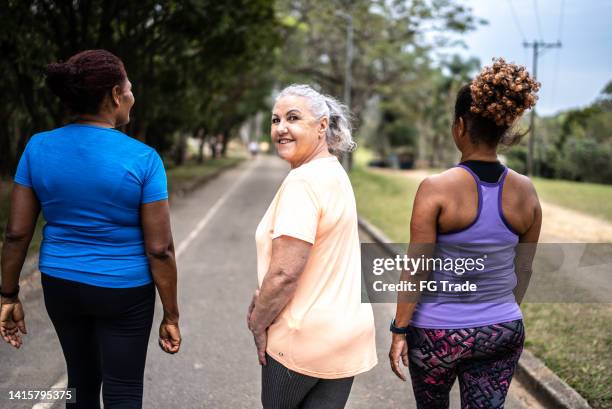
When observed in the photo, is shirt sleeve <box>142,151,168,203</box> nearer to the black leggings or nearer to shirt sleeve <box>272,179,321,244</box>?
the black leggings

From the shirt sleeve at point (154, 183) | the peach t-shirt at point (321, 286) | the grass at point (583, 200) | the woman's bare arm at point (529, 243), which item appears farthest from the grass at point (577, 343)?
the grass at point (583, 200)

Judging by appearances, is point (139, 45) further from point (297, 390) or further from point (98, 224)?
point (297, 390)

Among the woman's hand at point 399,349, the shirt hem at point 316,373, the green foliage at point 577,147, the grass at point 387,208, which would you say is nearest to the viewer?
the shirt hem at point 316,373

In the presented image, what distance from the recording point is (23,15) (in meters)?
10.3

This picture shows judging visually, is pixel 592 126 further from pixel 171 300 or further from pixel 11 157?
pixel 171 300

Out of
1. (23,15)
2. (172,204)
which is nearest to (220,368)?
(23,15)

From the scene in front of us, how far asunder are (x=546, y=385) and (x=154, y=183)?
3.15 metres

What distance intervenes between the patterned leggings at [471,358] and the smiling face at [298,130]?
833 millimetres

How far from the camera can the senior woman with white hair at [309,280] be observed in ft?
6.76

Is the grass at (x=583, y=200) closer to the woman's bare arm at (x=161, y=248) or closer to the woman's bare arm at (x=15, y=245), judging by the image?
the woman's bare arm at (x=161, y=248)

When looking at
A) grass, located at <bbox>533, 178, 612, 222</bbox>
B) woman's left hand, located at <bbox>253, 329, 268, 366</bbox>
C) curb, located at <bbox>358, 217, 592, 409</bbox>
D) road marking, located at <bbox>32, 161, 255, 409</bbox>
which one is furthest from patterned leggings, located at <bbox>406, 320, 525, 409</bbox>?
grass, located at <bbox>533, 178, 612, 222</bbox>

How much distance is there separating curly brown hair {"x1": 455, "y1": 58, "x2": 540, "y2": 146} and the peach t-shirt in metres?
0.58

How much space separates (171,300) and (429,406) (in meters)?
1.17

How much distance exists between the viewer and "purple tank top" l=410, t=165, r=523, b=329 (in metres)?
2.21
